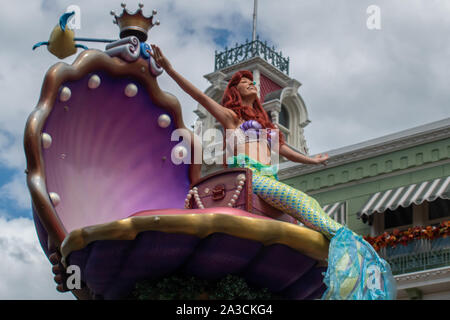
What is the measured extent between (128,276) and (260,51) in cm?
2017

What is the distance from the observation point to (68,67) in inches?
358

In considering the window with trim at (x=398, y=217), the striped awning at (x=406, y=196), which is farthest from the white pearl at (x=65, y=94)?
the window with trim at (x=398, y=217)

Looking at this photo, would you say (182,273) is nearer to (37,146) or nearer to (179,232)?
(179,232)

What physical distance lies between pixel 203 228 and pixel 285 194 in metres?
1.19

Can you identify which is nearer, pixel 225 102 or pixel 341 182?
pixel 225 102

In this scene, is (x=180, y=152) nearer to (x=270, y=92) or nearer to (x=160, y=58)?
(x=160, y=58)

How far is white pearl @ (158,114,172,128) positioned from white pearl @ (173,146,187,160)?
30cm

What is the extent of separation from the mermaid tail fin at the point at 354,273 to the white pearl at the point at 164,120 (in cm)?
264

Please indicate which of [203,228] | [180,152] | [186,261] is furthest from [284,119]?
[203,228]

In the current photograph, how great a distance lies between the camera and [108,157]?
10.0 metres

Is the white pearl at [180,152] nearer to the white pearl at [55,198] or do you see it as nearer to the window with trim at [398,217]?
the white pearl at [55,198]

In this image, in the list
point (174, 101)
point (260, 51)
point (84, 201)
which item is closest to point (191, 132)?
point (174, 101)

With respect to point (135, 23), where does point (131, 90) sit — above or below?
below

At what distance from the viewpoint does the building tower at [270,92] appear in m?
26.2
